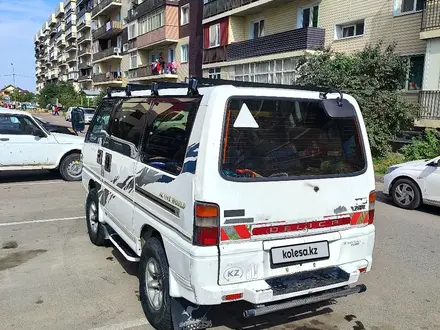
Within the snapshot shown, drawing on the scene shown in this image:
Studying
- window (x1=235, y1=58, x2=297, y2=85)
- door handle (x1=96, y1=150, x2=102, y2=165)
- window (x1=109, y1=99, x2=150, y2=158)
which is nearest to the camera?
window (x1=109, y1=99, x2=150, y2=158)

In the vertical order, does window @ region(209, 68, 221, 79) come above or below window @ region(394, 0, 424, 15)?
below

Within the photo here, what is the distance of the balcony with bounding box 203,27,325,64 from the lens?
18.3m

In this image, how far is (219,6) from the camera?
83.6ft

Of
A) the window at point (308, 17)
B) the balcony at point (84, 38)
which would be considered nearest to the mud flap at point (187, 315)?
the window at point (308, 17)

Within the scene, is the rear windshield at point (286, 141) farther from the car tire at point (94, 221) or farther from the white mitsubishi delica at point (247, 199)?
the car tire at point (94, 221)

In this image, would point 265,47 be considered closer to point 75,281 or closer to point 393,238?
point 393,238

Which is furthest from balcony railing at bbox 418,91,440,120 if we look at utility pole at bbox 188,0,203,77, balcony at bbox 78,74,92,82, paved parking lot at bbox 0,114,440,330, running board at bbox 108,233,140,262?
balcony at bbox 78,74,92,82

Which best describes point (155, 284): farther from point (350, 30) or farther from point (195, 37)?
point (195, 37)

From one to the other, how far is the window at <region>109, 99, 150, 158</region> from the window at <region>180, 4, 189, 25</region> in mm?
29945

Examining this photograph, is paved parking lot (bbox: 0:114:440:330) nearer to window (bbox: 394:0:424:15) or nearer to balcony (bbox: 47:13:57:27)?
window (bbox: 394:0:424:15)

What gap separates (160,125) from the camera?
135 inches

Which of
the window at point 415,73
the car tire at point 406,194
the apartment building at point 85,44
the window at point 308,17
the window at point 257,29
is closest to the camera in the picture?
the car tire at point 406,194

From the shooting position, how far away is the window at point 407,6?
14.4 metres

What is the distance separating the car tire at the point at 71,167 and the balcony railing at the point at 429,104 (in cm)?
1094
